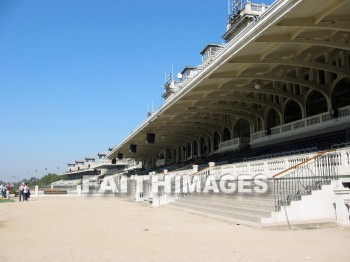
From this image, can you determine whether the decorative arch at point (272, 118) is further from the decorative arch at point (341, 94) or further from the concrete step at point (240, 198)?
the concrete step at point (240, 198)

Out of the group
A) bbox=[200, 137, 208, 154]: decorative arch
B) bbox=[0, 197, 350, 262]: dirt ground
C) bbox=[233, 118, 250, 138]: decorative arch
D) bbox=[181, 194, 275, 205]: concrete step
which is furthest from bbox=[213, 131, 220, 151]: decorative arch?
bbox=[0, 197, 350, 262]: dirt ground

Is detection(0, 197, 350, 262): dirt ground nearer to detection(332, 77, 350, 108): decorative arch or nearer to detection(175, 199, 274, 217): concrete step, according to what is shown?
detection(175, 199, 274, 217): concrete step

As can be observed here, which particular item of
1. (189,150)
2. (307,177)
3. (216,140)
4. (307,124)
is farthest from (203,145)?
(307,177)

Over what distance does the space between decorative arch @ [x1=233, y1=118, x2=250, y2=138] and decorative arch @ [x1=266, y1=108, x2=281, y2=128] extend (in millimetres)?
4448

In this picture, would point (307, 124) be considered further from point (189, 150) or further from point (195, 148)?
point (189, 150)

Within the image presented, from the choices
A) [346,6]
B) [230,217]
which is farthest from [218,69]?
[230,217]

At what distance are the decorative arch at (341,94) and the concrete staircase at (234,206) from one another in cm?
1064

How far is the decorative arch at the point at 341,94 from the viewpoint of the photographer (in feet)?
75.2

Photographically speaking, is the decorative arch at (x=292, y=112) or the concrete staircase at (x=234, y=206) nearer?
the concrete staircase at (x=234, y=206)

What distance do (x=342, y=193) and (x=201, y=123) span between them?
32.6m

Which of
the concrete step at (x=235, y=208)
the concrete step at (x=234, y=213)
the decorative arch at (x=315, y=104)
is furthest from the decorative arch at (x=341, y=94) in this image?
the concrete step at (x=234, y=213)

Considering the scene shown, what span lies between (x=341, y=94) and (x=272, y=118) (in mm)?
9634

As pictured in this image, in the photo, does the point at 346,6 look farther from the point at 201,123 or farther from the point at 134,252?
the point at 201,123

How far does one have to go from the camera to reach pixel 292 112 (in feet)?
97.6
